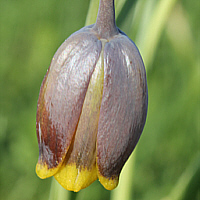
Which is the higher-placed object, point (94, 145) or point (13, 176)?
point (94, 145)

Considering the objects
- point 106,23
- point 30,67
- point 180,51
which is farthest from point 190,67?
point 106,23

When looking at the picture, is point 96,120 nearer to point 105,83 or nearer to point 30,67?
point 105,83

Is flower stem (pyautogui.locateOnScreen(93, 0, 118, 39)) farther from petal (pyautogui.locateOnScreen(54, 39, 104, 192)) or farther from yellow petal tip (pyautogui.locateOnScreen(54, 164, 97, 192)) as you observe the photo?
yellow petal tip (pyautogui.locateOnScreen(54, 164, 97, 192))

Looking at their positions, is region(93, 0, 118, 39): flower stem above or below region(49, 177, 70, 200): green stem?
above

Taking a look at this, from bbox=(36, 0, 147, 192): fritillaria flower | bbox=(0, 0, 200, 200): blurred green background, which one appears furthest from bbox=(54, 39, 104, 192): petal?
bbox=(0, 0, 200, 200): blurred green background

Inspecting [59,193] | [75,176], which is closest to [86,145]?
[75,176]

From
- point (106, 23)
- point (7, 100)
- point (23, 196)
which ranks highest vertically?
point (106, 23)

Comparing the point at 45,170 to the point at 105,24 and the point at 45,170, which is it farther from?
the point at 105,24

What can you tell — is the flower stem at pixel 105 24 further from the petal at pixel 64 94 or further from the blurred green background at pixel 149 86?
the blurred green background at pixel 149 86
